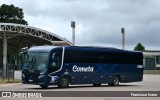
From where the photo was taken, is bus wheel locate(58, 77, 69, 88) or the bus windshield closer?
the bus windshield

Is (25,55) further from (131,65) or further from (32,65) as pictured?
(131,65)

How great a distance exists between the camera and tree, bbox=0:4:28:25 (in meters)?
106

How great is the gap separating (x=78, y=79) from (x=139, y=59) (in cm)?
737

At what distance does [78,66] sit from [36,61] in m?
3.35

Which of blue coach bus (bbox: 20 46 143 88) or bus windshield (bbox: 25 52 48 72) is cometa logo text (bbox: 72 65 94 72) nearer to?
blue coach bus (bbox: 20 46 143 88)

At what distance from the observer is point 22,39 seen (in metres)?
83.7

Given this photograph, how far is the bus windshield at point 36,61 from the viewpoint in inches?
1179

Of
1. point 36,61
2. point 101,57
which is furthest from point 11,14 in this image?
point 36,61

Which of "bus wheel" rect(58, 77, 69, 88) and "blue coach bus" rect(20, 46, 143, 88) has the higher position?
"blue coach bus" rect(20, 46, 143, 88)

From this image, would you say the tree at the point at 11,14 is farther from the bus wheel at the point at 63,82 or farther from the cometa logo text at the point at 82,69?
the bus wheel at the point at 63,82

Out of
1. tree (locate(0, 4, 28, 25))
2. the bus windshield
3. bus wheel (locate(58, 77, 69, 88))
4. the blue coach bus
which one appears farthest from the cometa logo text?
tree (locate(0, 4, 28, 25))

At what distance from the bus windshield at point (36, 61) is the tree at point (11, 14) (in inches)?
2964

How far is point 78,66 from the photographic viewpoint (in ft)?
107

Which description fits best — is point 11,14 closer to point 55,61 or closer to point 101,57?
point 101,57
